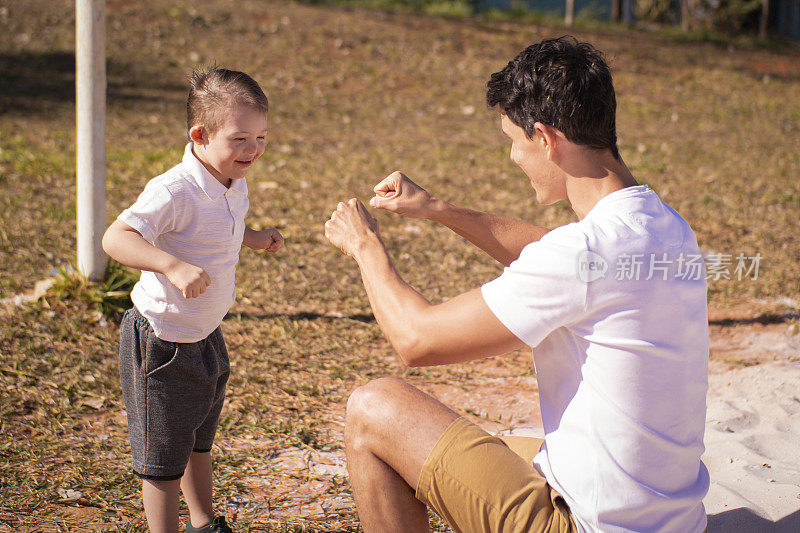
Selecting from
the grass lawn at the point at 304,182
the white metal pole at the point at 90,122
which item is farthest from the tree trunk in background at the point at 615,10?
the white metal pole at the point at 90,122

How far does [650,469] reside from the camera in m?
1.84

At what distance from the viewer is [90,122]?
4074 mm

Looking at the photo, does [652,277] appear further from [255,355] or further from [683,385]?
[255,355]

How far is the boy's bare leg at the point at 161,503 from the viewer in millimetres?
2297

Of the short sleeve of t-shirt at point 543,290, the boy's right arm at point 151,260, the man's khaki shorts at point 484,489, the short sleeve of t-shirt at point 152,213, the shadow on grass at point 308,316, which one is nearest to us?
the short sleeve of t-shirt at point 543,290

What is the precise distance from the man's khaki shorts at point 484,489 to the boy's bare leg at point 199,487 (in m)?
0.79

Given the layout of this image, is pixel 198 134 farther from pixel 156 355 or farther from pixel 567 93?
pixel 567 93

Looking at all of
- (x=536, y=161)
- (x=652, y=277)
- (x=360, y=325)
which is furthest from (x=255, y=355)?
(x=652, y=277)

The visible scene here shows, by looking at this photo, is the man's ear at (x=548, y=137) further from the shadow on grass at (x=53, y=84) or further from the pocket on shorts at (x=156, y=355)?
the shadow on grass at (x=53, y=84)

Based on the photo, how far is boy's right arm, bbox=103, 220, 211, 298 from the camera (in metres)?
2.00

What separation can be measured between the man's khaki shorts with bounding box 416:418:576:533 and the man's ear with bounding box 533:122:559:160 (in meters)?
0.70

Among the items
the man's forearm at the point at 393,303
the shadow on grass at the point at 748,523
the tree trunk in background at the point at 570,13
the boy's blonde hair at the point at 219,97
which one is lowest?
the shadow on grass at the point at 748,523

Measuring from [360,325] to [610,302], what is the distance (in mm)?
2634

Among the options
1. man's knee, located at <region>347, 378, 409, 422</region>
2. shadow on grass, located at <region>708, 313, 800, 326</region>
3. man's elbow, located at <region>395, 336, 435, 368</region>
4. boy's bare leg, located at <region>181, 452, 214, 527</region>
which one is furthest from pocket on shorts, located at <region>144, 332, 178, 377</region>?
shadow on grass, located at <region>708, 313, 800, 326</region>
